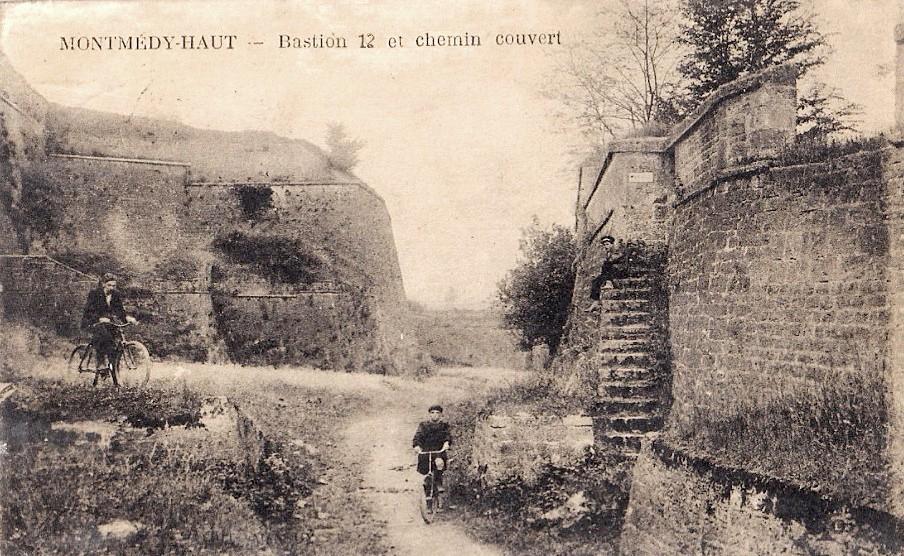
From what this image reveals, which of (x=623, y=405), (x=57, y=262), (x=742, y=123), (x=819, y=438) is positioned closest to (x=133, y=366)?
(x=57, y=262)

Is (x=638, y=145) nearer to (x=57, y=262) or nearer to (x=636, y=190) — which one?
(x=636, y=190)

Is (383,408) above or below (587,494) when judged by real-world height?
above

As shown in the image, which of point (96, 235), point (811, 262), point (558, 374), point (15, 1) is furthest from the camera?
point (558, 374)

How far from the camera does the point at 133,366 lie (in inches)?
259

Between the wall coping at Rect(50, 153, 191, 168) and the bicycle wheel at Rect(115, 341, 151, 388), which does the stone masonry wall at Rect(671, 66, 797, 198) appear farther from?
the wall coping at Rect(50, 153, 191, 168)

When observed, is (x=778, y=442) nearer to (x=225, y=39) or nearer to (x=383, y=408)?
→ (x=383, y=408)

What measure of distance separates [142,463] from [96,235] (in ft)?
8.76

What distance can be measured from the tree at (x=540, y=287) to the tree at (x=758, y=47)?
233 centimetres

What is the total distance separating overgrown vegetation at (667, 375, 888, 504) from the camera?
4.34m

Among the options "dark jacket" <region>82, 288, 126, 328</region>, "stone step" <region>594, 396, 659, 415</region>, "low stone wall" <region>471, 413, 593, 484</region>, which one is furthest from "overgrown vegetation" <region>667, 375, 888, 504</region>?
"dark jacket" <region>82, 288, 126, 328</region>

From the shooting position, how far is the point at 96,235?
7.21 meters

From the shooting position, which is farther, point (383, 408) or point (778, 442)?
point (383, 408)

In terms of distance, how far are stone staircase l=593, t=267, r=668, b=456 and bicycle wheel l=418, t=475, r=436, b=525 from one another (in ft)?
5.35

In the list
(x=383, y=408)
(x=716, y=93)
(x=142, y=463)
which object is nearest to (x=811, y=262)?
(x=716, y=93)
